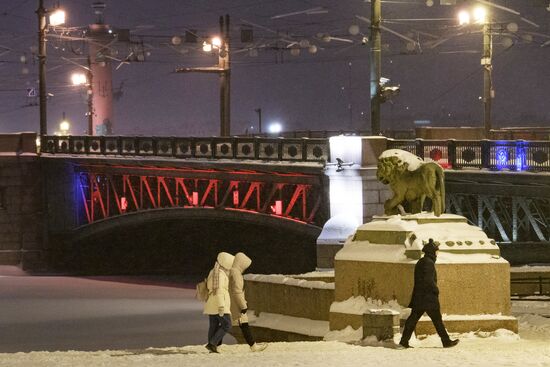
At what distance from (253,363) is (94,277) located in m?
33.4

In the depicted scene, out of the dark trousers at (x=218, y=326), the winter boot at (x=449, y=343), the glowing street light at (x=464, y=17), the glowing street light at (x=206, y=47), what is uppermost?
the glowing street light at (x=464, y=17)

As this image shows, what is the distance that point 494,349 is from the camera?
13977mm

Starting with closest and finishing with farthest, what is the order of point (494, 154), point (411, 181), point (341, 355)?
point (341, 355) < point (411, 181) < point (494, 154)

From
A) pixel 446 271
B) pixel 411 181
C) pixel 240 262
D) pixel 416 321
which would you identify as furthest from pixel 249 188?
pixel 416 321

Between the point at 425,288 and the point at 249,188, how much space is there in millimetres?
24763

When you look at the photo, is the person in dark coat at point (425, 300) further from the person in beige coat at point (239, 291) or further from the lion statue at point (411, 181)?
the lion statue at point (411, 181)

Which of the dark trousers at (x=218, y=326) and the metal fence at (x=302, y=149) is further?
the metal fence at (x=302, y=149)

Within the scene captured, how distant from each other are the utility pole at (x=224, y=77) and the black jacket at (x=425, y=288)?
87.4 feet

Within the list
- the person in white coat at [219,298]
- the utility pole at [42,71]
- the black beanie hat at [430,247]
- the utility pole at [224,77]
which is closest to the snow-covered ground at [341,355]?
the person in white coat at [219,298]

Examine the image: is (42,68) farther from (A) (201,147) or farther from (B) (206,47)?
(A) (201,147)

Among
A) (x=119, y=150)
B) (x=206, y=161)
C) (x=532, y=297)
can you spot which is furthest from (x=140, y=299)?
(x=532, y=297)

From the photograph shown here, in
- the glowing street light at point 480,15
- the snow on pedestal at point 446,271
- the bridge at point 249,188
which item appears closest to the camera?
the snow on pedestal at point 446,271

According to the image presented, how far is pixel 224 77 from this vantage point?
135 feet

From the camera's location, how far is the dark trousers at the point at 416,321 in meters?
14.0
